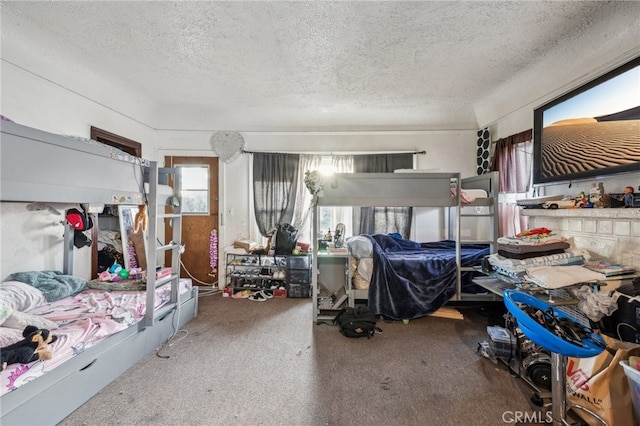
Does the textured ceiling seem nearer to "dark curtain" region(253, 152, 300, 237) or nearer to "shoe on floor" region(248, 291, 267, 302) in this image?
"dark curtain" region(253, 152, 300, 237)

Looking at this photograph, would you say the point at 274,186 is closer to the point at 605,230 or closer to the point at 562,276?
the point at 562,276

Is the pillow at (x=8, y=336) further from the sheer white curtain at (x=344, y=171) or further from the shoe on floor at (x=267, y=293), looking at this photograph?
the sheer white curtain at (x=344, y=171)

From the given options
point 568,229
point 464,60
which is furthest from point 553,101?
point 568,229

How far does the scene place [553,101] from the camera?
7.57 ft

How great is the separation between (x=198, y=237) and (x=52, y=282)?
1805mm

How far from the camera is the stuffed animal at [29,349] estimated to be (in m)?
1.38

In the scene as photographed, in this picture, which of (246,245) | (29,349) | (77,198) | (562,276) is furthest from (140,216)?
(562,276)

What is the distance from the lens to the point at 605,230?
74.3 inches

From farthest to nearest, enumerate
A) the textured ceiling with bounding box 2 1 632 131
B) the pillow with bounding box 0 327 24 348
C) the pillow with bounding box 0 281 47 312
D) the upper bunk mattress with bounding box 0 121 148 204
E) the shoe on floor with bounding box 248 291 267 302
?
1. the shoe on floor with bounding box 248 291 267 302
2. the pillow with bounding box 0 281 47 312
3. the textured ceiling with bounding box 2 1 632 131
4. the pillow with bounding box 0 327 24 348
5. the upper bunk mattress with bounding box 0 121 148 204

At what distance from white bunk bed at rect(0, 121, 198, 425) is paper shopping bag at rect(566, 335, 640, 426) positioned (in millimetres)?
3023

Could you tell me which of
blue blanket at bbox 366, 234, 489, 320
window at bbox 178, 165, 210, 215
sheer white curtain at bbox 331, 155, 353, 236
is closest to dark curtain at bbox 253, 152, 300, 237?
sheer white curtain at bbox 331, 155, 353, 236

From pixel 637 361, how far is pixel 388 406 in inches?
51.2

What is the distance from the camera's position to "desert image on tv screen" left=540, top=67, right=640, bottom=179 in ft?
5.58

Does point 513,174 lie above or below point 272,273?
above
